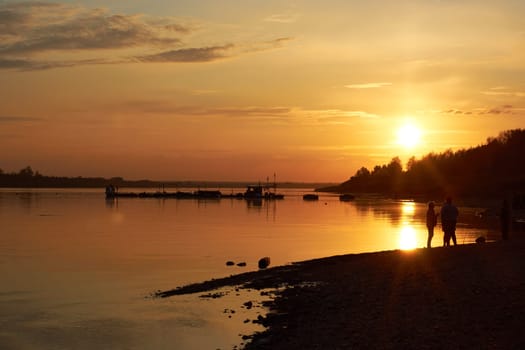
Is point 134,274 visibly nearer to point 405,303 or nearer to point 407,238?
point 405,303

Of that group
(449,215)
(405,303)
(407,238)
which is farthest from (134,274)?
(407,238)

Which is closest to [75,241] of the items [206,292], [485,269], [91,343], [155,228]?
[155,228]

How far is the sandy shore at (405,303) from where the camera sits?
14.9m

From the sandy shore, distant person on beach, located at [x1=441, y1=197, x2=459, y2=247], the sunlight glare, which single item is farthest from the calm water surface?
distant person on beach, located at [x1=441, y1=197, x2=459, y2=247]

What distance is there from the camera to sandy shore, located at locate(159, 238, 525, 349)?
48.9 feet

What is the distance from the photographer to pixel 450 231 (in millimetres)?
31828

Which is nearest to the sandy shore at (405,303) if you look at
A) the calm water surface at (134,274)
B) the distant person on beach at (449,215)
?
the calm water surface at (134,274)

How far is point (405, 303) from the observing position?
18344mm

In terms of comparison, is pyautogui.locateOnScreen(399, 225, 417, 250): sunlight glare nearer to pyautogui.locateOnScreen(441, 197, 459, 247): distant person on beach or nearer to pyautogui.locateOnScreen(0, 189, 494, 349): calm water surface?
pyautogui.locateOnScreen(0, 189, 494, 349): calm water surface

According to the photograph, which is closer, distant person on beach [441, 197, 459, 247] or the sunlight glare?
distant person on beach [441, 197, 459, 247]

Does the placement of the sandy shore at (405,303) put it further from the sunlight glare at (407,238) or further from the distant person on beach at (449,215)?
the sunlight glare at (407,238)

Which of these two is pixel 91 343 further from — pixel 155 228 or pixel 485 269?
pixel 155 228

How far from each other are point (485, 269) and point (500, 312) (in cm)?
632

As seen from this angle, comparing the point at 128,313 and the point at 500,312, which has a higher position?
the point at 500,312
